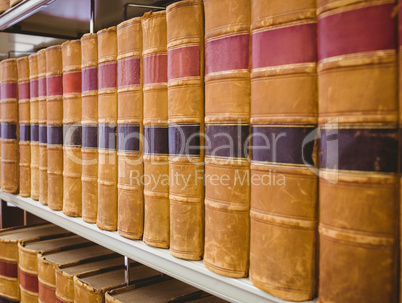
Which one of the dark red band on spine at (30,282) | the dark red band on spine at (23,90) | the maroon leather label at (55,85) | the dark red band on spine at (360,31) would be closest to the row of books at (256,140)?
the dark red band on spine at (360,31)

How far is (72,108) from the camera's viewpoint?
2.97 ft

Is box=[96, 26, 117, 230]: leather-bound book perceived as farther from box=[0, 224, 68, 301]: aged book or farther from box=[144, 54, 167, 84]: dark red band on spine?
box=[0, 224, 68, 301]: aged book

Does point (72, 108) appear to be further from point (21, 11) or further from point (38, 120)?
point (21, 11)

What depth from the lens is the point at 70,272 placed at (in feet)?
3.13

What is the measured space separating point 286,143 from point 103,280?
69 centimetres

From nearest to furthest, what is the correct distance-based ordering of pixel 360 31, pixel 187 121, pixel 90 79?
1. pixel 360 31
2. pixel 187 121
3. pixel 90 79

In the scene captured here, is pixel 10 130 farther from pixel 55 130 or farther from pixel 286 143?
pixel 286 143

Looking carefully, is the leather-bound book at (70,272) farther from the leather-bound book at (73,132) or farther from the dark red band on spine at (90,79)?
the dark red band on spine at (90,79)

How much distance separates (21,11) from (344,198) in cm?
101

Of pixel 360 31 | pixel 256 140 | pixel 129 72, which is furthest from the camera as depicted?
pixel 129 72

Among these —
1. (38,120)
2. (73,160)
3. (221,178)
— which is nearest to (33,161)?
(38,120)

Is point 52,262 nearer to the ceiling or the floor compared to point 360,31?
nearer to the floor

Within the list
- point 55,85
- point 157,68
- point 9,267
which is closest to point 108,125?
point 157,68

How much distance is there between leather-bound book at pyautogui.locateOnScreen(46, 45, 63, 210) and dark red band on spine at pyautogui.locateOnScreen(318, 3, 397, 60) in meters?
0.77
